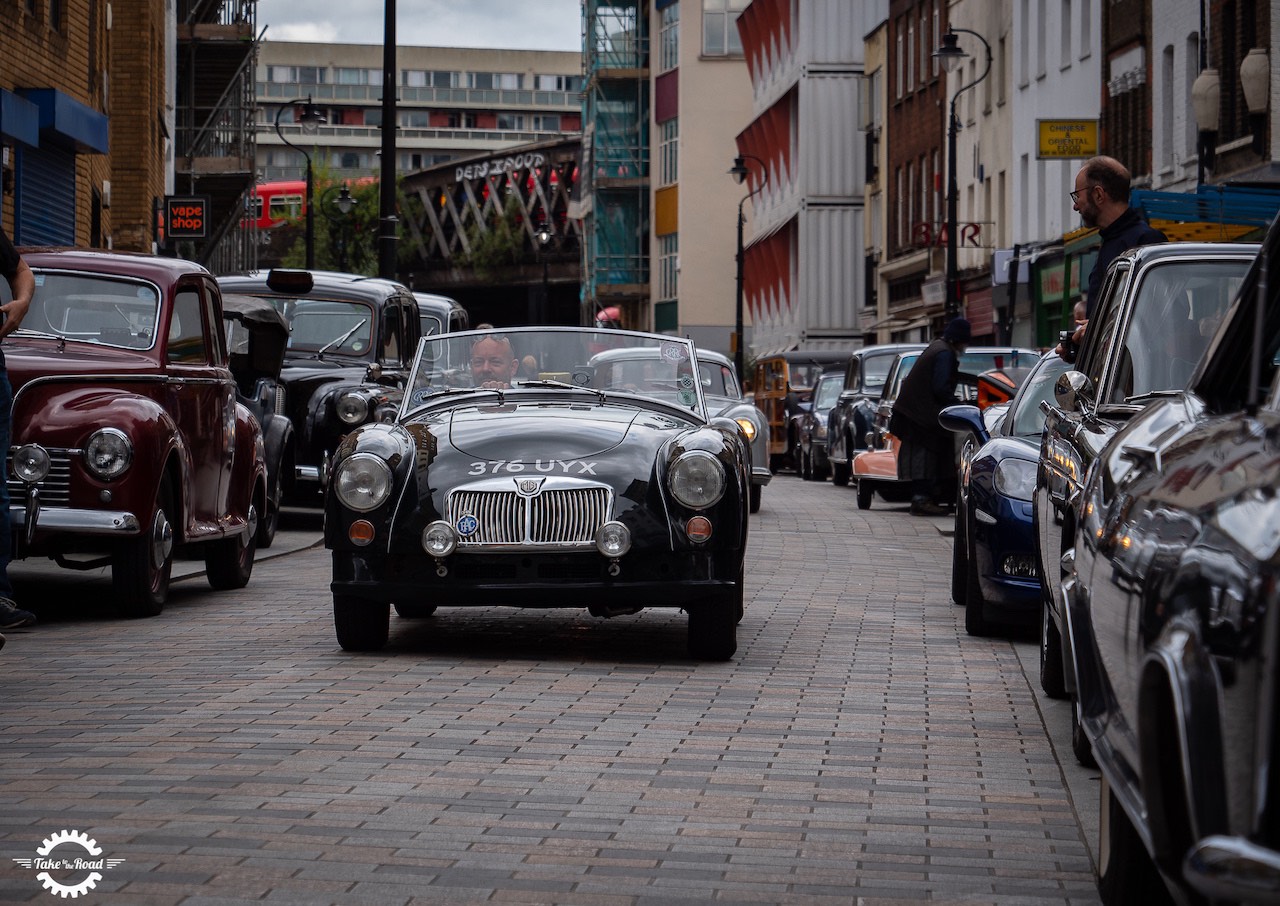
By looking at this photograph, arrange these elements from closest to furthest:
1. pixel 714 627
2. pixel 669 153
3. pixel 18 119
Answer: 1. pixel 714 627
2. pixel 18 119
3. pixel 669 153

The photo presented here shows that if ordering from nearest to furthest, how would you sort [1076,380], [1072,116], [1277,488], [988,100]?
[1277,488] → [1076,380] → [1072,116] → [988,100]

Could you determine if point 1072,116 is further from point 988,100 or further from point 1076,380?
point 1076,380

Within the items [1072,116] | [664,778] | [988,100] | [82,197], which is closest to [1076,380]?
[664,778]

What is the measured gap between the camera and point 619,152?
336ft

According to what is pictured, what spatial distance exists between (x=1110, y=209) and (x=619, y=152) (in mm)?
92582

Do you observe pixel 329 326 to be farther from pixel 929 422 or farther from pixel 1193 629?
pixel 1193 629

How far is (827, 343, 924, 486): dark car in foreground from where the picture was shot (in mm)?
26516

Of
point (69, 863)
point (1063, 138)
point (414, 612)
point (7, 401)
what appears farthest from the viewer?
point (1063, 138)

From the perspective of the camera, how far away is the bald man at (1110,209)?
10.6m

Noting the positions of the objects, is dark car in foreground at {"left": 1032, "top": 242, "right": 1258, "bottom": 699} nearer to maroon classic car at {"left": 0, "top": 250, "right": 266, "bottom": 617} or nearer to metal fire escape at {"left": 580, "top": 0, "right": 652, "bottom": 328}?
maroon classic car at {"left": 0, "top": 250, "right": 266, "bottom": 617}

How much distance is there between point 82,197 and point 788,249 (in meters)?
44.4

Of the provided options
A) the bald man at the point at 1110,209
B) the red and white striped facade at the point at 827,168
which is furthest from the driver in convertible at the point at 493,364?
the red and white striped facade at the point at 827,168

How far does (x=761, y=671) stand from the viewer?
31.0 ft

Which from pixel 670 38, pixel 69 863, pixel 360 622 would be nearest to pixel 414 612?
pixel 360 622
